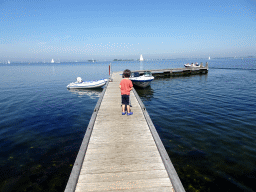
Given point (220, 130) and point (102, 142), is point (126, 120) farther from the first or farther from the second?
point (220, 130)

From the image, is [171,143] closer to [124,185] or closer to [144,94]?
[124,185]

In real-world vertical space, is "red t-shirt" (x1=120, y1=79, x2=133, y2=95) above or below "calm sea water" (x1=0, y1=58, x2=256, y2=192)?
above

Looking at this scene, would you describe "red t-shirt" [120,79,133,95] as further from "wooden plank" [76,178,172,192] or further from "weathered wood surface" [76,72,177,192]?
"wooden plank" [76,178,172,192]

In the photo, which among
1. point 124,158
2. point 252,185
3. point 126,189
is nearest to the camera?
point 126,189

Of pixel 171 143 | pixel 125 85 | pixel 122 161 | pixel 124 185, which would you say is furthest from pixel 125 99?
pixel 124 185

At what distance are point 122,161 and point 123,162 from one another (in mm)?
57

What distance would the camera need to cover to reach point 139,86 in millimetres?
21484

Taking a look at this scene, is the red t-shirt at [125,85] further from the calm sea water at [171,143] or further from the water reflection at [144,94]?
the water reflection at [144,94]

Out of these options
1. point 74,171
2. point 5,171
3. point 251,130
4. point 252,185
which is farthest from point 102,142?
point 251,130

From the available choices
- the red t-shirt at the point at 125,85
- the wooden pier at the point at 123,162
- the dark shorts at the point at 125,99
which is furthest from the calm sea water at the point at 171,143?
the red t-shirt at the point at 125,85

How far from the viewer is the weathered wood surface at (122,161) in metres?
3.57

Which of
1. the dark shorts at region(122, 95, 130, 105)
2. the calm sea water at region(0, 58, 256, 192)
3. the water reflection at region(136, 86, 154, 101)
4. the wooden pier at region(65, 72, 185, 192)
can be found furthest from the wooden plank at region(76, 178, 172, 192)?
the water reflection at region(136, 86, 154, 101)

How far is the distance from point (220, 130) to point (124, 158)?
7297mm

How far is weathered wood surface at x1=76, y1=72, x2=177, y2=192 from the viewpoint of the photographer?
3574 mm
